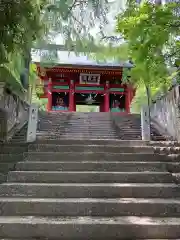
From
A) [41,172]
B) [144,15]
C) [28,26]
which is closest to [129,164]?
[41,172]

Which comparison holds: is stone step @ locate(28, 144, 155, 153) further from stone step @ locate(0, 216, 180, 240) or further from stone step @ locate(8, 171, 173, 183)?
stone step @ locate(0, 216, 180, 240)

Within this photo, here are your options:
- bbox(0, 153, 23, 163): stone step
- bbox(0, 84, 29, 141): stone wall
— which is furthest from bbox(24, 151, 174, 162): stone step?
bbox(0, 84, 29, 141): stone wall

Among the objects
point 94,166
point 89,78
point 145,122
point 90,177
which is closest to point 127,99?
point 89,78

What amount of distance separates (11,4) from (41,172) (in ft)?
7.73

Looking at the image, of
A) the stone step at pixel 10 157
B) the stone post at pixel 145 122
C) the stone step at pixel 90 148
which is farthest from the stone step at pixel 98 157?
the stone post at pixel 145 122

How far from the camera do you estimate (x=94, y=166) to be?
153 inches

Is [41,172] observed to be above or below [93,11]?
below

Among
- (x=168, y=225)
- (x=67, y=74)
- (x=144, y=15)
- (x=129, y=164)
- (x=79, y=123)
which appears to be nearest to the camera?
(x=168, y=225)

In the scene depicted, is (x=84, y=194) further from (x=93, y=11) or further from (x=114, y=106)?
(x=114, y=106)

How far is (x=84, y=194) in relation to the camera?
10.5 feet

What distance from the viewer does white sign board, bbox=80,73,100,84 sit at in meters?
15.3

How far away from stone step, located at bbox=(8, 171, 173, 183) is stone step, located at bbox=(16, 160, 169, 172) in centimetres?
25

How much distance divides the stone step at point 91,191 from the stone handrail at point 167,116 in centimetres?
228

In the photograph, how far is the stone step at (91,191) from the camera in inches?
125
